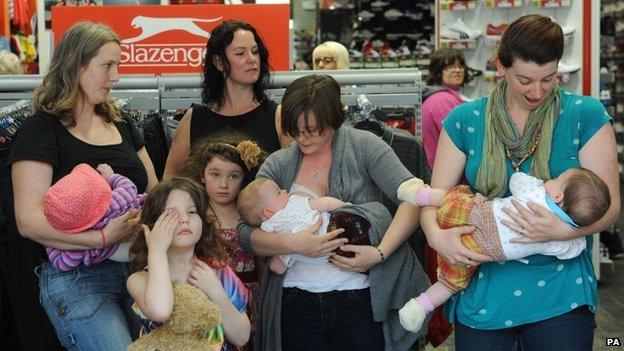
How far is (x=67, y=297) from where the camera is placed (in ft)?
10.6

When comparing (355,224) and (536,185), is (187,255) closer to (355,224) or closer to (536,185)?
(355,224)

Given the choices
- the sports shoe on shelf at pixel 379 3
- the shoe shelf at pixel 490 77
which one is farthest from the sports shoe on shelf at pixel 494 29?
the sports shoe on shelf at pixel 379 3

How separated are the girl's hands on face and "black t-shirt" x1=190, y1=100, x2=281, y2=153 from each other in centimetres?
97

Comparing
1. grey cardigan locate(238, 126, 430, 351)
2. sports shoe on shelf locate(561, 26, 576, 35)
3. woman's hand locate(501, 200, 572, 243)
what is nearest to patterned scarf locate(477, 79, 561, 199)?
woman's hand locate(501, 200, 572, 243)

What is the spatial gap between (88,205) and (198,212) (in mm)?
367

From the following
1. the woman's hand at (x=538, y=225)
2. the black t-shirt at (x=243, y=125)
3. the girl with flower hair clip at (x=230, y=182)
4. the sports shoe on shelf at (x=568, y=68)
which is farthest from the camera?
the sports shoe on shelf at (x=568, y=68)

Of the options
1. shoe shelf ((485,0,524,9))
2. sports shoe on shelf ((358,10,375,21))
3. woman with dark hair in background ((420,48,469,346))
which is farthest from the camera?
sports shoe on shelf ((358,10,375,21))

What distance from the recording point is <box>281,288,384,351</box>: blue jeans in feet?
10.8

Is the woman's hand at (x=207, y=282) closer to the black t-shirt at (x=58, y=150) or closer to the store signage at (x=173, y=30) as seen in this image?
the black t-shirt at (x=58, y=150)

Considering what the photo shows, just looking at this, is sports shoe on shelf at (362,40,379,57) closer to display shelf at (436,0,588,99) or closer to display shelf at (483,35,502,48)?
display shelf at (436,0,588,99)

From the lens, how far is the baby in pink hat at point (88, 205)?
3.10 meters

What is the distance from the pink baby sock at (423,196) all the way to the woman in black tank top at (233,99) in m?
0.95

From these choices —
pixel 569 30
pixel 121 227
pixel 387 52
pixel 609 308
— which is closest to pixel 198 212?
pixel 121 227

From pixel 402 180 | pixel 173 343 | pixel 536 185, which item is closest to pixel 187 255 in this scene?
pixel 173 343
